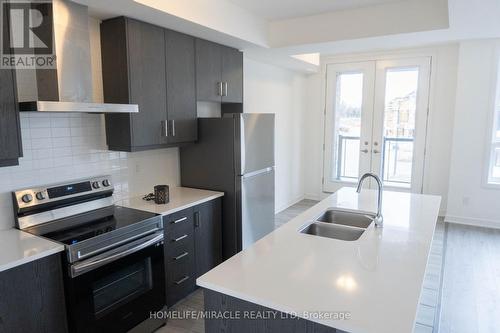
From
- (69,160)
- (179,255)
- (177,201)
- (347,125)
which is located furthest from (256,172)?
(347,125)

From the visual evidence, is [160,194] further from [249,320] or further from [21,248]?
[249,320]

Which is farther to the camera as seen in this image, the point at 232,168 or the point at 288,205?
the point at 288,205

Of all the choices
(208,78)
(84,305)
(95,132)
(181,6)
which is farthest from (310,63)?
(84,305)

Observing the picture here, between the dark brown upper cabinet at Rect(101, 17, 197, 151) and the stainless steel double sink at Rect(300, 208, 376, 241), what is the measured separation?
1449mm

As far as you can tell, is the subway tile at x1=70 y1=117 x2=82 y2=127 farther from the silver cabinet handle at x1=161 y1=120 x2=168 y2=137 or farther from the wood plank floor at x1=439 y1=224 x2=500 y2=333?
the wood plank floor at x1=439 y1=224 x2=500 y2=333

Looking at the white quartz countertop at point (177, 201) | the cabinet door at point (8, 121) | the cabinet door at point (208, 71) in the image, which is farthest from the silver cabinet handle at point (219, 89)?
the cabinet door at point (8, 121)

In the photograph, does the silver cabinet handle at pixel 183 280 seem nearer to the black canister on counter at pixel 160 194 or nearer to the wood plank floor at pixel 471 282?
the black canister on counter at pixel 160 194

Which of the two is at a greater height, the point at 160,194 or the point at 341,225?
the point at 160,194

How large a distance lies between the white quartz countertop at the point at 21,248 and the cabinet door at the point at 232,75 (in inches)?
84.9

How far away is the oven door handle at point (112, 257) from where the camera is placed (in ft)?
6.44

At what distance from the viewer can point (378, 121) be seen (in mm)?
5504

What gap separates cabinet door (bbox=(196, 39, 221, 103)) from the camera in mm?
3205

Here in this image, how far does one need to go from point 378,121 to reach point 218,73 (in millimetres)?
3166

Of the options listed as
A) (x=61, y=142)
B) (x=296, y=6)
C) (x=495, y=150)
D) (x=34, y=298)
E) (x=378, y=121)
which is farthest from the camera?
(x=378, y=121)
